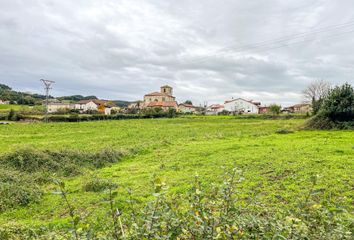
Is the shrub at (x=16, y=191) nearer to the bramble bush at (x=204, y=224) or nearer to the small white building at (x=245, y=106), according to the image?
the bramble bush at (x=204, y=224)

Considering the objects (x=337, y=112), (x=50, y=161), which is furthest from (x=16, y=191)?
(x=337, y=112)

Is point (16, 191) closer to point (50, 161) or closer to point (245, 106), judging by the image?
point (50, 161)

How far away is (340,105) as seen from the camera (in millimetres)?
24797

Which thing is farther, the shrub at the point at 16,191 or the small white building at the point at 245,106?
the small white building at the point at 245,106

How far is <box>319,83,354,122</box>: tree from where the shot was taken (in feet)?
81.5

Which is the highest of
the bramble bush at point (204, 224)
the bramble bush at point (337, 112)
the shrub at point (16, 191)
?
the bramble bush at point (337, 112)

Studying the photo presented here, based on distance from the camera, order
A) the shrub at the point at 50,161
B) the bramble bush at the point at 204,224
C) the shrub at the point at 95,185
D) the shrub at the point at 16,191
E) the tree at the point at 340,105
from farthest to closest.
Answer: the tree at the point at 340,105 → the shrub at the point at 50,161 → the shrub at the point at 95,185 → the shrub at the point at 16,191 → the bramble bush at the point at 204,224

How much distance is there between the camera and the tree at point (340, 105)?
24828 mm

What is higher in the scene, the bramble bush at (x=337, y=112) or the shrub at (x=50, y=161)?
the bramble bush at (x=337, y=112)

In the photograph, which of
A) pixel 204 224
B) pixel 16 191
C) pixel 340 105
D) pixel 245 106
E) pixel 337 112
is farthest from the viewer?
pixel 245 106

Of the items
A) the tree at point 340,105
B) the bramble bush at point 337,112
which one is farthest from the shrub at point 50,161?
the tree at point 340,105

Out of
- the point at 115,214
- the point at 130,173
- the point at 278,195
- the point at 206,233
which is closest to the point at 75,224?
the point at 115,214

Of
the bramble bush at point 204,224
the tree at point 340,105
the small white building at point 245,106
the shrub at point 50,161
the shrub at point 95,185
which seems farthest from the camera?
the small white building at point 245,106

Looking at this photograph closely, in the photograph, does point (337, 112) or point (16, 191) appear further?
point (337, 112)
